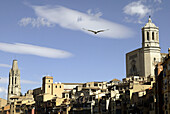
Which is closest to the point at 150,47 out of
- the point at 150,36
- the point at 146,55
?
the point at 146,55

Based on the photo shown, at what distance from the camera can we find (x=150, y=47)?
506 feet

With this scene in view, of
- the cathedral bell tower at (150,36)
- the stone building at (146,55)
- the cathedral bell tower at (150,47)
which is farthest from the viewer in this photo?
the cathedral bell tower at (150,36)

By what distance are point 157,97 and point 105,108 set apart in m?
31.9

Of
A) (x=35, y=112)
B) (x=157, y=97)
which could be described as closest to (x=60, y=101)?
(x=35, y=112)

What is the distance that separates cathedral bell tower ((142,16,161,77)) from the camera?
151200 mm

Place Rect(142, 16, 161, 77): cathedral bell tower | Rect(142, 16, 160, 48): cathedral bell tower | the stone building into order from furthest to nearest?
Rect(142, 16, 160, 48): cathedral bell tower
the stone building
Rect(142, 16, 161, 77): cathedral bell tower

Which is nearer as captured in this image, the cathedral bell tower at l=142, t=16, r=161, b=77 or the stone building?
the cathedral bell tower at l=142, t=16, r=161, b=77

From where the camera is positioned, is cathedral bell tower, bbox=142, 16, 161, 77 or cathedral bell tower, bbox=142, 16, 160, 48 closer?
cathedral bell tower, bbox=142, 16, 161, 77

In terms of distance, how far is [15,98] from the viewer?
189 m

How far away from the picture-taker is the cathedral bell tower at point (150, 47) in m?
151

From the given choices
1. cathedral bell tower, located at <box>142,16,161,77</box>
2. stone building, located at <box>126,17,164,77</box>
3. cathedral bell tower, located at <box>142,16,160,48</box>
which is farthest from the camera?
cathedral bell tower, located at <box>142,16,160,48</box>

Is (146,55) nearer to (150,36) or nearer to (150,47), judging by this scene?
(150,47)

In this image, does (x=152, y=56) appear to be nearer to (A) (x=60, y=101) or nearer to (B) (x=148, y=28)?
(B) (x=148, y=28)

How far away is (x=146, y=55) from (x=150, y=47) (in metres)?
3.48
